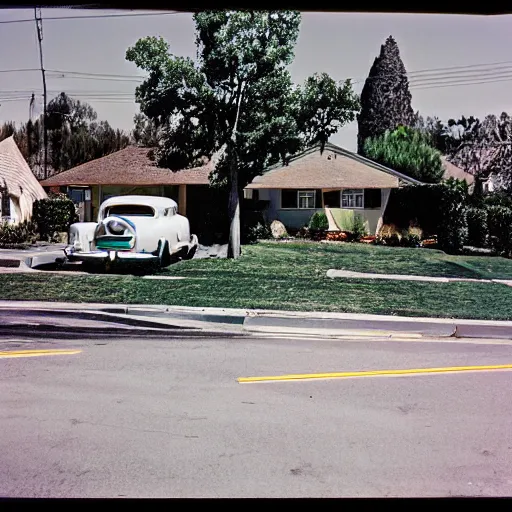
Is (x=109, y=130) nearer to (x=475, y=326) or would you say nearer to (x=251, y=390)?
(x=251, y=390)

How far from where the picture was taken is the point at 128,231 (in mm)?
6090

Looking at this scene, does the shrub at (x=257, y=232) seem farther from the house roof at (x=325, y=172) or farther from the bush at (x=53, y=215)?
the bush at (x=53, y=215)

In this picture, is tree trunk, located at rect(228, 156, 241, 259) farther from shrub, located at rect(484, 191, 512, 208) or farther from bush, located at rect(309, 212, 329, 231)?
shrub, located at rect(484, 191, 512, 208)

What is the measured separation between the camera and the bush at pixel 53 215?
615cm

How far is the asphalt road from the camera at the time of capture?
3.19 metres

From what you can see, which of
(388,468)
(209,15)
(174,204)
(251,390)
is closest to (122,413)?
(251,390)

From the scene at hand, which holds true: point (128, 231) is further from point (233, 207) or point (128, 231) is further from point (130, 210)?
point (233, 207)

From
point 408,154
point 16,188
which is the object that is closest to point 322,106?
point 408,154

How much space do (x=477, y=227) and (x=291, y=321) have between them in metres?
2.77

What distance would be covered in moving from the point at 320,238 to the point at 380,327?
4.01 feet

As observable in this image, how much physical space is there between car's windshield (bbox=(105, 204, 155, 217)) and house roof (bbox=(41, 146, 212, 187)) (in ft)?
0.78

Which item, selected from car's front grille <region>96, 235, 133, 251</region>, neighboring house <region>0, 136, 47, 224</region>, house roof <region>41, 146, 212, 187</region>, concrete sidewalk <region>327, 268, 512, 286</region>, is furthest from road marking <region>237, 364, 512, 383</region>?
neighboring house <region>0, 136, 47, 224</region>

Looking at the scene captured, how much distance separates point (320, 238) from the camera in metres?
7.11

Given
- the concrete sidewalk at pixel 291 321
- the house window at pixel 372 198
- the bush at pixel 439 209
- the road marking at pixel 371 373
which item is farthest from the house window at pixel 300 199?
the road marking at pixel 371 373
